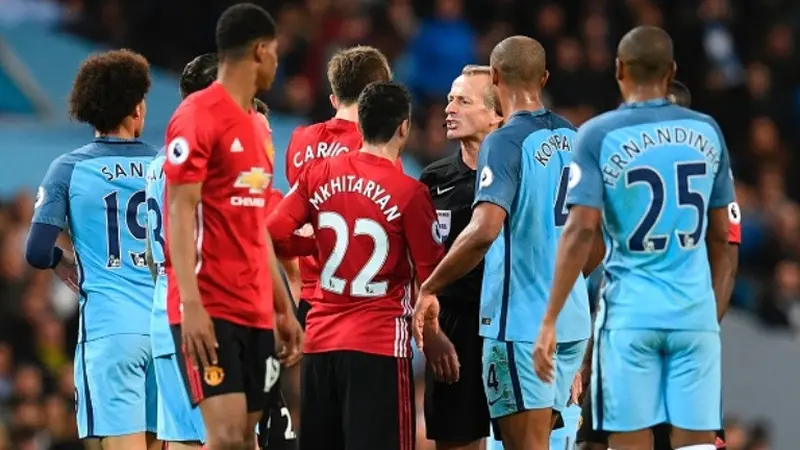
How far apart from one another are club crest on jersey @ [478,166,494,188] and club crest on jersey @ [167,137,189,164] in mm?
1764

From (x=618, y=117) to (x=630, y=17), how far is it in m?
A: 11.9

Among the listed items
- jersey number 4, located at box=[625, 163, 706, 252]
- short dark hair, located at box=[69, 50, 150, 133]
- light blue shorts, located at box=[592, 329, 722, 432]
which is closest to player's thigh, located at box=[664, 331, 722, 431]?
light blue shorts, located at box=[592, 329, 722, 432]

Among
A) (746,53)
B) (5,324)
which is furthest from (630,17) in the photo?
(5,324)

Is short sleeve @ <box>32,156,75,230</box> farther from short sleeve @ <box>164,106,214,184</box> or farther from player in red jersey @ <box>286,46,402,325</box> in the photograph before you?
short sleeve @ <box>164,106,214,184</box>

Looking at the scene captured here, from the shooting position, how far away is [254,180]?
7008mm

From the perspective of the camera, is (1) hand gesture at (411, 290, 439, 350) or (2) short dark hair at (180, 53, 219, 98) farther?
(2) short dark hair at (180, 53, 219, 98)

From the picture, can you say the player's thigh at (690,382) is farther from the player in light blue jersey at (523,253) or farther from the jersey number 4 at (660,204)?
the player in light blue jersey at (523,253)

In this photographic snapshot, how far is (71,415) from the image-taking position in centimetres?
1334

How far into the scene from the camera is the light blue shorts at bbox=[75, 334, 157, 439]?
8.38 m

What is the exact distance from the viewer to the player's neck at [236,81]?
7.04m

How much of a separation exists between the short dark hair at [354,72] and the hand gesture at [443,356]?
4.59ft

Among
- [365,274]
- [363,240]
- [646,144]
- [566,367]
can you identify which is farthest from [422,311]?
[646,144]

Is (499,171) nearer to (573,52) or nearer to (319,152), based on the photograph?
(319,152)

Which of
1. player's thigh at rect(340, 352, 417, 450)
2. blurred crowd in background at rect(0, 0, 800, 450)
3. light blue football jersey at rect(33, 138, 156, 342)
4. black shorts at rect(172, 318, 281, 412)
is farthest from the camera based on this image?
blurred crowd in background at rect(0, 0, 800, 450)
